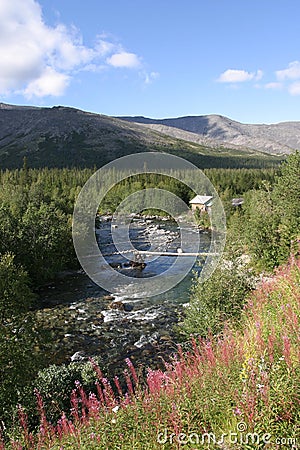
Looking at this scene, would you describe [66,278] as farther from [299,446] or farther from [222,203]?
[222,203]

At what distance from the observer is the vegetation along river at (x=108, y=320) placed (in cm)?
2223

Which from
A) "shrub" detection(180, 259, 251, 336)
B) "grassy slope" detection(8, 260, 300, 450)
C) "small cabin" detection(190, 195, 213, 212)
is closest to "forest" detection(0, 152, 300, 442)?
"shrub" detection(180, 259, 251, 336)

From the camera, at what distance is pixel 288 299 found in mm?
9141

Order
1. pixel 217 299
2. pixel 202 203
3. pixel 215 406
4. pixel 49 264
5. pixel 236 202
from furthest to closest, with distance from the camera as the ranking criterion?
pixel 236 202 < pixel 202 203 < pixel 49 264 < pixel 217 299 < pixel 215 406

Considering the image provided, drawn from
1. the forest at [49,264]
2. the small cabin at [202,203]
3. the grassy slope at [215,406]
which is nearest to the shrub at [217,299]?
the forest at [49,264]

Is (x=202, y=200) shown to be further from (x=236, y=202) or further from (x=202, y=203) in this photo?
(x=236, y=202)

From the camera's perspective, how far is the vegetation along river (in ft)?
72.9

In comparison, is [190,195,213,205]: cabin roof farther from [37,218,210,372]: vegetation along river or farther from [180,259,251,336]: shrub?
[180,259,251,336]: shrub

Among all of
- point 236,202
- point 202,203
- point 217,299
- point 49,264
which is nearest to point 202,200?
point 202,203

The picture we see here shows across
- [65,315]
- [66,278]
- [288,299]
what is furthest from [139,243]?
[288,299]

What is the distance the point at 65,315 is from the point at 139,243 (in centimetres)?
3226

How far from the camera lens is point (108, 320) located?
2764cm

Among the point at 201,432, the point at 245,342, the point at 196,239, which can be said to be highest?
the point at 245,342

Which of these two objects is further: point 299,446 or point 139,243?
point 139,243
